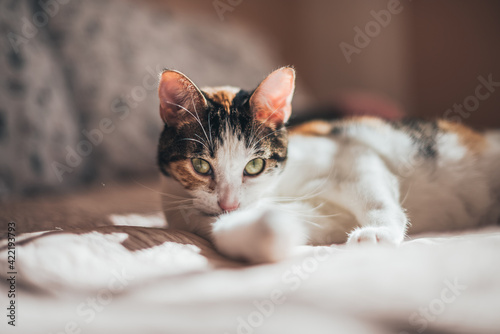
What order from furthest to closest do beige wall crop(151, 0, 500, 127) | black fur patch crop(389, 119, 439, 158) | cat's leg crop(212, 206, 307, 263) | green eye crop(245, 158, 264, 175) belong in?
beige wall crop(151, 0, 500, 127) < black fur patch crop(389, 119, 439, 158) < green eye crop(245, 158, 264, 175) < cat's leg crop(212, 206, 307, 263)

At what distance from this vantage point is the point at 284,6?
3172 mm

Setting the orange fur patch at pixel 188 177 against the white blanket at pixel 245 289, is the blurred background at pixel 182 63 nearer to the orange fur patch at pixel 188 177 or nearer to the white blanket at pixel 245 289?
the orange fur patch at pixel 188 177

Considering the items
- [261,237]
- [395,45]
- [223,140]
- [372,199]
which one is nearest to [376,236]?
[372,199]

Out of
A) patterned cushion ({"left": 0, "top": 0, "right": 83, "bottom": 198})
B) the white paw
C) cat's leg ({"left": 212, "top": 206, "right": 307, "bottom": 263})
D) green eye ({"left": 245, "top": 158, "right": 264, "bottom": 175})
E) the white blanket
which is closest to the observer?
the white blanket

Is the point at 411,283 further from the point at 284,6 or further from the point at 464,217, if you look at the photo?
the point at 284,6

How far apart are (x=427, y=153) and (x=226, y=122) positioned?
25.6 inches

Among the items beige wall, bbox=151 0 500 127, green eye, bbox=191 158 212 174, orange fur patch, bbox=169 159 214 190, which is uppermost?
beige wall, bbox=151 0 500 127

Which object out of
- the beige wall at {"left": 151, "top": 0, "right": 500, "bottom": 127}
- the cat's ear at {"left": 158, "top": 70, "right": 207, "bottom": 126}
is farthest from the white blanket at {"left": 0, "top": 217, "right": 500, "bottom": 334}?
the beige wall at {"left": 151, "top": 0, "right": 500, "bottom": 127}

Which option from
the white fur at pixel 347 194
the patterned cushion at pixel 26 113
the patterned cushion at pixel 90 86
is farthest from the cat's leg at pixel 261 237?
the patterned cushion at pixel 26 113

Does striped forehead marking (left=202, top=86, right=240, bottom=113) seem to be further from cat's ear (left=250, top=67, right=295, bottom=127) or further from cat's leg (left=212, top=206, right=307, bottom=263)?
cat's leg (left=212, top=206, right=307, bottom=263)

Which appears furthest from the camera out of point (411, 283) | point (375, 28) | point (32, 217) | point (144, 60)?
point (375, 28)

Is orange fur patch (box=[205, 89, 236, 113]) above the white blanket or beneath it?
above

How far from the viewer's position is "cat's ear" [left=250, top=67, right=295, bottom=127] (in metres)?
0.83

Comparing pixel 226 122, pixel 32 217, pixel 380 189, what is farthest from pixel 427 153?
pixel 32 217
